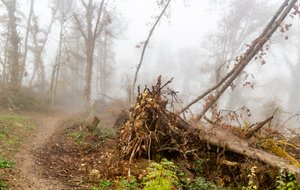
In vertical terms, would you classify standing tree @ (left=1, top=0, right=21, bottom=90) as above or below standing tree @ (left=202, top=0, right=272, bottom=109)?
below

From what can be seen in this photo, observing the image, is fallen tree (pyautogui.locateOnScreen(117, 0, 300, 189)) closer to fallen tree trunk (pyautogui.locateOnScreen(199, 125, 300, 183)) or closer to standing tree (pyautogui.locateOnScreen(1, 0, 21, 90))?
fallen tree trunk (pyautogui.locateOnScreen(199, 125, 300, 183))

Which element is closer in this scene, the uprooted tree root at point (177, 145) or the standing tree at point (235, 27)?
the uprooted tree root at point (177, 145)

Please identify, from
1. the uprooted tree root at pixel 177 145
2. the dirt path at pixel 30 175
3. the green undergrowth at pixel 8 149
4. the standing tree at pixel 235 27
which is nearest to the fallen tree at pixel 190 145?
the uprooted tree root at pixel 177 145

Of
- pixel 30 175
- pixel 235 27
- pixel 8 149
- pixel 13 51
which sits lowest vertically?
pixel 30 175

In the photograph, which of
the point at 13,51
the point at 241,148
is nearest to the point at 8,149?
the point at 241,148

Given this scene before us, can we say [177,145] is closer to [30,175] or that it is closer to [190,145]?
[190,145]

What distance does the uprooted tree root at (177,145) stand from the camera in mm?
5141

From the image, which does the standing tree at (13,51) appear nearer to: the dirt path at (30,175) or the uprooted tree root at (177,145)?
the dirt path at (30,175)

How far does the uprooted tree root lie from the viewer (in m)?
5.14

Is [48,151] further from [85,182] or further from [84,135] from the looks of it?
[85,182]

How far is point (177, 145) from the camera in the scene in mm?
5578

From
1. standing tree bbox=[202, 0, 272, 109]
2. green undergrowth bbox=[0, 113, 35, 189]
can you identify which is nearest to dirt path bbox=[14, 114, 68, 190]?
green undergrowth bbox=[0, 113, 35, 189]

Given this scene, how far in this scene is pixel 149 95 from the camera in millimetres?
6094

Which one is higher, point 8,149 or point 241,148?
point 241,148
